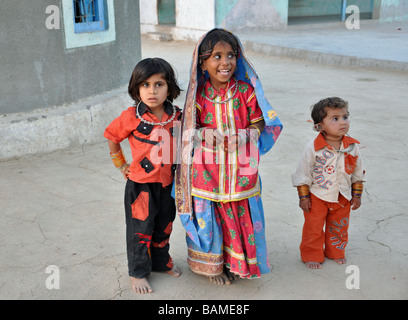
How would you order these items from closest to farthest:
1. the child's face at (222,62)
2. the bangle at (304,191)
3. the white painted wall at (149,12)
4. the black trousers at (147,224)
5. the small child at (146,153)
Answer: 1. the child's face at (222,62)
2. the small child at (146,153)
3. the black trousers at (147,224)
4. the bangle at (304,191)
5. the white painted wall at (149,12)

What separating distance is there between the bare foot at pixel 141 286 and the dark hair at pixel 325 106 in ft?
4.15

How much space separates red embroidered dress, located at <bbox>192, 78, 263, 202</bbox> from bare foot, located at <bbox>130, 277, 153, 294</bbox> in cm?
57

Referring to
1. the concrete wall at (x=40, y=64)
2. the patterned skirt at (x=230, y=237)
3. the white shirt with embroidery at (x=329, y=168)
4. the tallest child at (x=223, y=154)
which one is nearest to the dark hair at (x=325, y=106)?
the white shirt with embroidery at (x=329, y=168)

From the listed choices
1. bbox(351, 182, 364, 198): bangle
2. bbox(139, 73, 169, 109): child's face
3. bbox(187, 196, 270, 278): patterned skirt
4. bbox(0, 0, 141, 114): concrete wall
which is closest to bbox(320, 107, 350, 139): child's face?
bbox(351, 182, 364, 198): bangle

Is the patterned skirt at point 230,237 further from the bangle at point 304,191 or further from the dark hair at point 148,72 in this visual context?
the dark hair at point 148,72

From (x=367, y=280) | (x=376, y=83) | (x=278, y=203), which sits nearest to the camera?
(x=367, y=280)

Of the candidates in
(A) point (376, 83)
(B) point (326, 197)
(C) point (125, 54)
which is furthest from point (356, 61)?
(B) point (326, 197)

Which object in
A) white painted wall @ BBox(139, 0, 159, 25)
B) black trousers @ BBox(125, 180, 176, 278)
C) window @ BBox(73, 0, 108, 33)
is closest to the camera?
black trousers @ BBox(125, 180, 176, 278)

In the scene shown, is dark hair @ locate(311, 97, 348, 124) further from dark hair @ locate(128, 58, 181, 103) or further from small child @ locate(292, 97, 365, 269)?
dark hair @ locate(128, 58, 181, 103)

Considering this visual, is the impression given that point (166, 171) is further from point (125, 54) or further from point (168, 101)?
point (125, 54)

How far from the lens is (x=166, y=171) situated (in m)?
2.51

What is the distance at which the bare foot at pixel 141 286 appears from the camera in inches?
102

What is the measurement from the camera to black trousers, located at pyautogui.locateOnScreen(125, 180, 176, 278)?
253cm

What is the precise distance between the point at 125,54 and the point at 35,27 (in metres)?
1.32
